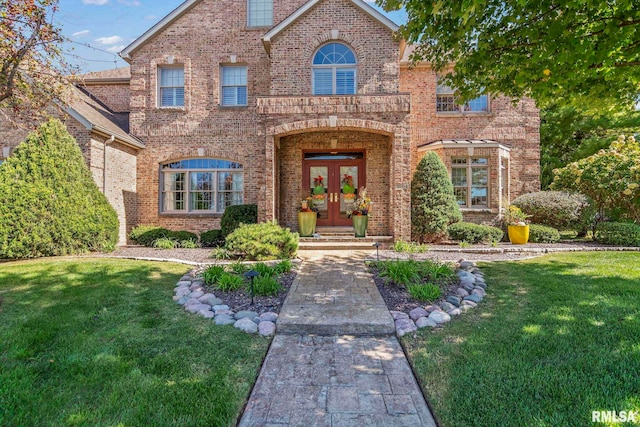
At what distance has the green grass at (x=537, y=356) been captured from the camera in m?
2.49

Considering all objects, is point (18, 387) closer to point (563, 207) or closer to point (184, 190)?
point (184, 190)

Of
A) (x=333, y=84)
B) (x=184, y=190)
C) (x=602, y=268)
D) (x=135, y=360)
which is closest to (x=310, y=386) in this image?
(x=135, y=360)

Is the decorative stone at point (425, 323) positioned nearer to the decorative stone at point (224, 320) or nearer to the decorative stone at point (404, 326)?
the decorative stone at point (404, 326)

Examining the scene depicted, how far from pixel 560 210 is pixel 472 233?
3401mm

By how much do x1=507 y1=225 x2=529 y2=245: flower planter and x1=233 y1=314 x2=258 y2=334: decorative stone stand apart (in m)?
9.50

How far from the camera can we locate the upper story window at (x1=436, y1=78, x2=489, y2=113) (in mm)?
12703

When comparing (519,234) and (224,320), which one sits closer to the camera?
(224,320)

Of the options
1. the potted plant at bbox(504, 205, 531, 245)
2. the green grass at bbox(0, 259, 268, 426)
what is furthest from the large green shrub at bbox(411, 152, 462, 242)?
the green grass at bbox(0, 259, 268, 426)

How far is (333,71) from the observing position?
1103cm

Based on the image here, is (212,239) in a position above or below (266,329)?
above

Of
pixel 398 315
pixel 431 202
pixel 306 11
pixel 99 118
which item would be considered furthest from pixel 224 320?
pixel 306 11

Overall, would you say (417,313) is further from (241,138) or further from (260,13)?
(260,13)

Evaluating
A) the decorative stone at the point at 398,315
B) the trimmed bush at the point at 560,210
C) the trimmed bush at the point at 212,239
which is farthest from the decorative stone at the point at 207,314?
the trimmed bush at the point at 560,210

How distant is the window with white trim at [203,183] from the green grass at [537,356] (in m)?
9.86
